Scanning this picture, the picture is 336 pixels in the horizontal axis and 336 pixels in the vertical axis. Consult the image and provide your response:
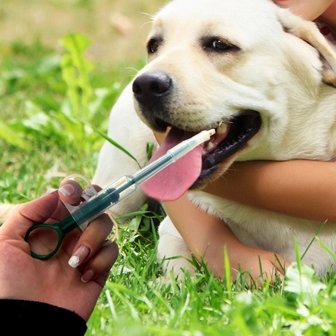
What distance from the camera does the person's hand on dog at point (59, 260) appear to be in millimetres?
2238

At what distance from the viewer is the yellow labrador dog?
257 cm

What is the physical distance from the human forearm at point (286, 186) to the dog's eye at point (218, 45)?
0.34 metres

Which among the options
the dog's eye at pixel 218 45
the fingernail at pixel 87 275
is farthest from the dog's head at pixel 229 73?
the fingernail at pixel 87 275

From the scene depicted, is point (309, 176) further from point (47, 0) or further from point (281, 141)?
point (47, 0)

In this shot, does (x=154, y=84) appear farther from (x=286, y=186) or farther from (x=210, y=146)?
(x=286, y=186)

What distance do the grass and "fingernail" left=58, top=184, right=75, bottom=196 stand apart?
0.96 ft

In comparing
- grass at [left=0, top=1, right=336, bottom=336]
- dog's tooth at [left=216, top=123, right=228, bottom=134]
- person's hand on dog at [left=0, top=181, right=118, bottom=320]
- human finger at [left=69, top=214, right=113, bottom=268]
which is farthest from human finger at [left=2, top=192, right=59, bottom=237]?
dog's tooth at [left=216, top=123, right=228, bottom=134]

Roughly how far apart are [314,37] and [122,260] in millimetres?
859

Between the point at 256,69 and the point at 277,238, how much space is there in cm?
51

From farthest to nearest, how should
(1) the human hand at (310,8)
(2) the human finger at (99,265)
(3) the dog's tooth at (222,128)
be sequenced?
(1) the human hand at (310,8) < (3) the dog's tooth at (222,128) < (2) the human finger at (99,265)

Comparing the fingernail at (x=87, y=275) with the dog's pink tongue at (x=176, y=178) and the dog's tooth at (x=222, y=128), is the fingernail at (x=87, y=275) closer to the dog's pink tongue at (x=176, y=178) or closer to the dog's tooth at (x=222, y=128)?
the dog's pink tongue at (x=176, y=178)

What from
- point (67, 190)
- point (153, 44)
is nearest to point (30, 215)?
point (67, 190)

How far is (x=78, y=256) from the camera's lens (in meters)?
2.25

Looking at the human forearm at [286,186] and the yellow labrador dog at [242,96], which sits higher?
the yellow labrador dog at [242,96]
